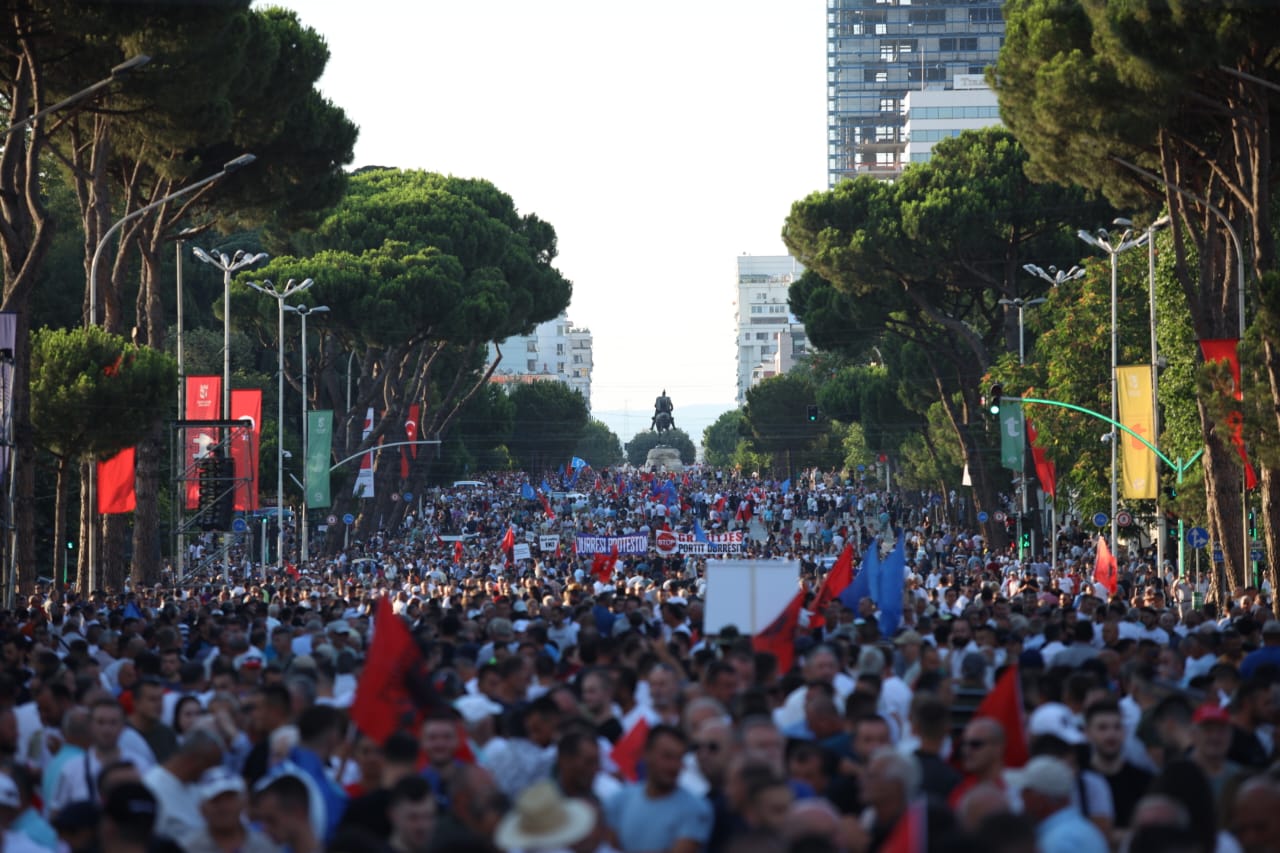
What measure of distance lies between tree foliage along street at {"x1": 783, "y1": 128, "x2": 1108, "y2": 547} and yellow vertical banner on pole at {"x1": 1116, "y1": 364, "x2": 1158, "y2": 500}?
54.3 feet

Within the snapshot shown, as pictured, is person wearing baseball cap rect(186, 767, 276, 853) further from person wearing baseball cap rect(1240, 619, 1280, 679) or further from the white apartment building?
the white apartment building

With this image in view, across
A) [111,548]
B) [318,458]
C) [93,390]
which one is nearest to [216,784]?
[93,390]

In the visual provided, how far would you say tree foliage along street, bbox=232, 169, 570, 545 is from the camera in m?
54.8

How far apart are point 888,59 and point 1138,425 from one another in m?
147

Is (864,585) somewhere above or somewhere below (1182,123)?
below

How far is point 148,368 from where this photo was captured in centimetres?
2772

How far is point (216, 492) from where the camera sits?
117ft

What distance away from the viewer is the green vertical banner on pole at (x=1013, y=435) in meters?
42.1

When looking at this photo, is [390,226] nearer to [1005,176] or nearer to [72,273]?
[72,273]

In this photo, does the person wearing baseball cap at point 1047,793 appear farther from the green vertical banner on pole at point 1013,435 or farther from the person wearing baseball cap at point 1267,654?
the green vertical banner on pole at point 1013,435

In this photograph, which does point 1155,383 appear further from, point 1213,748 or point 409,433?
point 409,433

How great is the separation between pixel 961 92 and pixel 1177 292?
4570 inches

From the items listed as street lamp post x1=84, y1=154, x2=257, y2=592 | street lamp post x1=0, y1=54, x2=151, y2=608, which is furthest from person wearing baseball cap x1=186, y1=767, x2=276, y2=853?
street lamp post x1=84, y1=154, x2=257, y2=592

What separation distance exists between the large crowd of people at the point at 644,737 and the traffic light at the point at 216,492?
17.9 m
